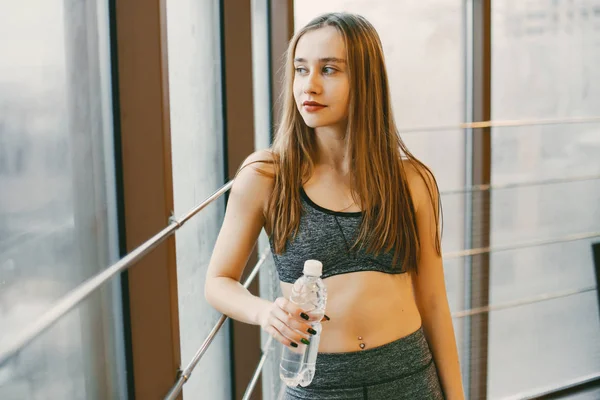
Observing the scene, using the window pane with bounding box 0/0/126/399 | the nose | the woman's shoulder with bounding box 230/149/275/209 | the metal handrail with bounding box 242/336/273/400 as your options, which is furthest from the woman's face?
the metal handrail with bounding box 242/336/273/400

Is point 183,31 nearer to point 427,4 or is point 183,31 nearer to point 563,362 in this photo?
point 427,4

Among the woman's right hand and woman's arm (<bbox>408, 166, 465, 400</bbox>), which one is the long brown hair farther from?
the woman's right hand

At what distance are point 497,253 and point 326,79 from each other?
1.97 m

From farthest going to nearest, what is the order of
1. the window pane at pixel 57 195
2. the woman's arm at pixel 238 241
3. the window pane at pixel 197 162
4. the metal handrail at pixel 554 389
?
the metal handrail at pixel 554 389, the window pane at pixel 197 162, the woman's arm at pixel 238 241, the window pane at pixel 57 195

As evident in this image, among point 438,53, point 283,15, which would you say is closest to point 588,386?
point 438,53

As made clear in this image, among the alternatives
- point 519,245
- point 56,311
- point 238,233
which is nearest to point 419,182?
point 238,233

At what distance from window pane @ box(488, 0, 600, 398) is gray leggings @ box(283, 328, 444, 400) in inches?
71.0

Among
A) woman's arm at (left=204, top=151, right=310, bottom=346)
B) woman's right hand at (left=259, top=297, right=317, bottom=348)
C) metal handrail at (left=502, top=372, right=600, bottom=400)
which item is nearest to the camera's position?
woman's right hand at (left=259, top=297, right=317, bottom=348)

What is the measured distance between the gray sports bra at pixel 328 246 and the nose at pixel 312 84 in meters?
0.20

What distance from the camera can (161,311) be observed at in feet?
3.86

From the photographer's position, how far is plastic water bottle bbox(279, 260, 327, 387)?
102 centimetres

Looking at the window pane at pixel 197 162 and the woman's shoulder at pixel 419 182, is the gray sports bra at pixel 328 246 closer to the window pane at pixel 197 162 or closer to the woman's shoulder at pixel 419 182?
the woman's shoulder at pixel 419 182

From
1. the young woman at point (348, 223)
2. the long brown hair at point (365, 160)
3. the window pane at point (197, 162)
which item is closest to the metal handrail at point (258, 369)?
the window pane at point (197, 162)

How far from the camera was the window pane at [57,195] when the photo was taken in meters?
0.82
